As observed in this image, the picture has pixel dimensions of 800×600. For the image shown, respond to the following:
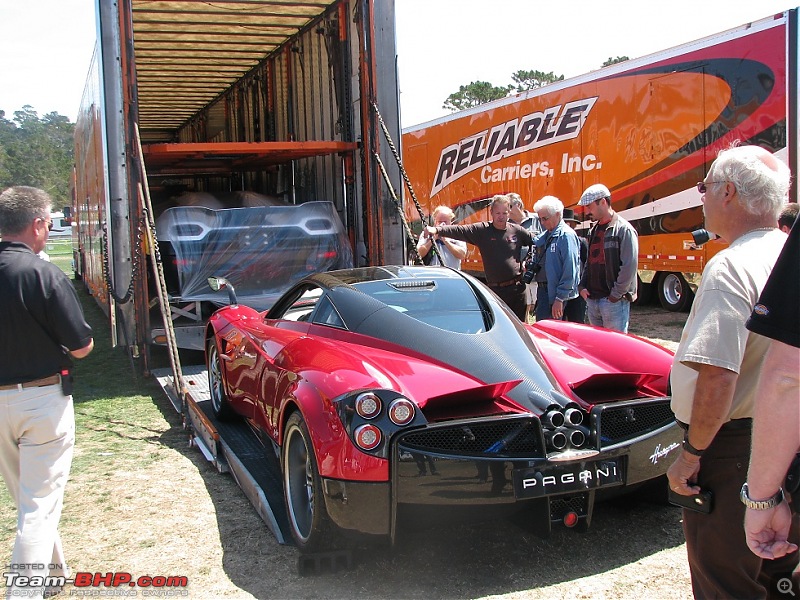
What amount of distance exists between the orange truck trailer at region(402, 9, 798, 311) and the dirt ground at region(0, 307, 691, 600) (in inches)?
298

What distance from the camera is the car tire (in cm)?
356

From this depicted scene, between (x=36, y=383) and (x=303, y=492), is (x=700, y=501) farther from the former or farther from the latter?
(x=36, y=383)

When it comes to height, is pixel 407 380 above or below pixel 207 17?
below

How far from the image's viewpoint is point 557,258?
705 cm

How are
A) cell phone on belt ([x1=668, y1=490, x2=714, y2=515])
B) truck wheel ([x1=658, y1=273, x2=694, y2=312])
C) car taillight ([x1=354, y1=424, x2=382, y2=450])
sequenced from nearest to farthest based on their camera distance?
cell phone on belt ([x1=668, y1=490, x2=714, y2=515]), car taillight ([x1=354, y1=424, x2=382, y2=450]), truck wheel ([x1=658, y1=273, x2=694, y2=312])

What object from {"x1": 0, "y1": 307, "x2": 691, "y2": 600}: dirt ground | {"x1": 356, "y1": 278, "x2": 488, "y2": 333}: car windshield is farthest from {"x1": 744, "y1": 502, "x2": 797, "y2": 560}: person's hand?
{"x1": 356, "y1": 278, "x2": 488, "y2": 333}: car windshield

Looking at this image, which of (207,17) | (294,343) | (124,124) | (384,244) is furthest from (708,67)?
(294,343)

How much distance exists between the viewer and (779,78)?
9828mm

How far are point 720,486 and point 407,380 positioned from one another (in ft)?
5.30

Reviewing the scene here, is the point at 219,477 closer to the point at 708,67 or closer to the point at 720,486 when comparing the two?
the point at 720,486

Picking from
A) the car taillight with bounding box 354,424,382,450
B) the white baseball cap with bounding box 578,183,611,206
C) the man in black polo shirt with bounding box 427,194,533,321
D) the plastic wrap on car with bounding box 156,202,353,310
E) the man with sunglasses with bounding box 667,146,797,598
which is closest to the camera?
the man with sunglasses with bounding box 667,146,797,598

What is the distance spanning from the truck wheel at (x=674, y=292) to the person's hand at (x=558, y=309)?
572 centimetres

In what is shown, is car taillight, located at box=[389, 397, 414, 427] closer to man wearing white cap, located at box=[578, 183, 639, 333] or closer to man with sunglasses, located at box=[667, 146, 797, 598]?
man with sunglasses, located at box=[667, 146, 797, 598]

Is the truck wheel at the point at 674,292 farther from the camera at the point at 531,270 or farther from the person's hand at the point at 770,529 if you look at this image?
the person's hand at the point at 770,529
